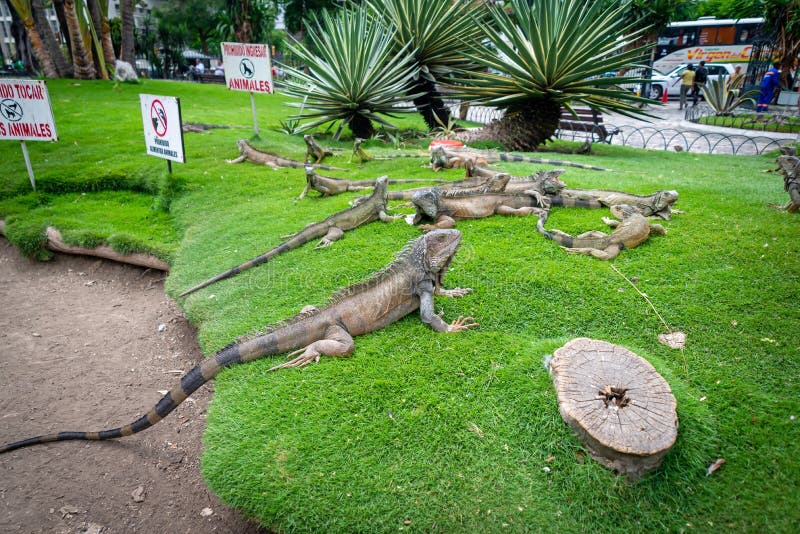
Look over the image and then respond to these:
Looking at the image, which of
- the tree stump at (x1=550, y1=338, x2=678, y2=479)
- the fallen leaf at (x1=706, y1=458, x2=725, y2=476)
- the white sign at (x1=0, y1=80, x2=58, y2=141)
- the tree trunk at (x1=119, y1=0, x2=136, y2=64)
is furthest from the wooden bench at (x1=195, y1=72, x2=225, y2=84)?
the fallen leaf at (x1=706, y1=458, x2=725, y2=476)

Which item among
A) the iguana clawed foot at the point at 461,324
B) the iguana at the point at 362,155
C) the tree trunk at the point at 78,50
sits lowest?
the iguana clawed foot at the point at 461,324

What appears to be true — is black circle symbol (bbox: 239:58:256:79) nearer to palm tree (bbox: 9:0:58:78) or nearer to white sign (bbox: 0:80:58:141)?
white sign (bbox: 0:80:58:141)

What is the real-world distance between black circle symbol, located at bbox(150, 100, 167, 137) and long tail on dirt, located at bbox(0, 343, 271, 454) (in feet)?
17.1

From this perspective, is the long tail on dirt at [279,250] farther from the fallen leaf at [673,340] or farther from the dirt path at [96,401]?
the fallen leaf at [673,340]

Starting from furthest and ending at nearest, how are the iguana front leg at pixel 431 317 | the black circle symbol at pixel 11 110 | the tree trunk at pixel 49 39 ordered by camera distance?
the tree trunk at pixel 49 39 < the black circle symbol at pixel 11 110 < the iguana front leg at pixel 431 317

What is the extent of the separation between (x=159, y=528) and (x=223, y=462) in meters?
0.70

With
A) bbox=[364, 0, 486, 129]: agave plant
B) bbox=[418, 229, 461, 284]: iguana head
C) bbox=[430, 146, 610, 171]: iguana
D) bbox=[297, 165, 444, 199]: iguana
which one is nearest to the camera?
bbox=[418, 229, 461, 284]: iguana head

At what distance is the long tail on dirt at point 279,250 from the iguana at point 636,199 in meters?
3.03

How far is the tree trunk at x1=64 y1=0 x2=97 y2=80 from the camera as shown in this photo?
17.4 m

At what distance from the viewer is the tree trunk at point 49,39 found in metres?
17.9

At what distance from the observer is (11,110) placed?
7465mm

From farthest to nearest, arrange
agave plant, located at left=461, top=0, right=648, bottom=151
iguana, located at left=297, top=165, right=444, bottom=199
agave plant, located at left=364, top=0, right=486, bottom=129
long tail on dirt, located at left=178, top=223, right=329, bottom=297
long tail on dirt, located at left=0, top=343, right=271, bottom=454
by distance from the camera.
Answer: agave plant, located at left=364, top=0, right=486, bottom=129
agave plant, located at left=461, top=0, right=648, bottom=151
iguana, located at left=297, top=165, right=444, bottom=199
long tail on dirt, located at left=178, top=223, right=329, bottom=297
long tail on dirt, located at left=0, top=343, right=271, bottom=454

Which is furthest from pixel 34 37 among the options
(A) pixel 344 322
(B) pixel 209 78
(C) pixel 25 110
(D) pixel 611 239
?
(D) pixel 611 239

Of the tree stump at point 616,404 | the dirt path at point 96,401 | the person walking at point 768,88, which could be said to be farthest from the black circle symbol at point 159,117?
the person walking at point 768,88
